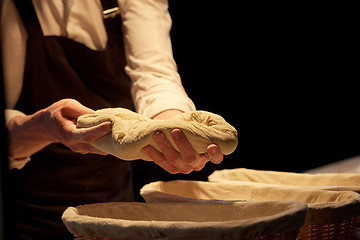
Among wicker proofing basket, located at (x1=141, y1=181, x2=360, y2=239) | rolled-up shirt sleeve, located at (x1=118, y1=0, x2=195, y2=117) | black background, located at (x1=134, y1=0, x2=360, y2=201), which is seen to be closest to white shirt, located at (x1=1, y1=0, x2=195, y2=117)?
rolled-up shirt sleeve, located at (x1=118, y1=0, x2=195, y2=117)

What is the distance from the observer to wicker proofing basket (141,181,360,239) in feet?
3.27

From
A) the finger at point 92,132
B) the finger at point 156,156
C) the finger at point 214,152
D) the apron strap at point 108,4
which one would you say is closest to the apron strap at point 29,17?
the apron strap at point 108,4

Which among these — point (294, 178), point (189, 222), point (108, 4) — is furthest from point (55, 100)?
point (189, 222)

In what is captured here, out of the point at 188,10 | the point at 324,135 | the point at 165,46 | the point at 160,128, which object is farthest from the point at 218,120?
the point at 324,135

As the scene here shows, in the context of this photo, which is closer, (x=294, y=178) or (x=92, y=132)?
(x=92, y=132)

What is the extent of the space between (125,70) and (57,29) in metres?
0.27

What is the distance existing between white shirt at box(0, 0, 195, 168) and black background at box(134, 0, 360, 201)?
0.72m

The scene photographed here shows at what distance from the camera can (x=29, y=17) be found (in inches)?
63.2

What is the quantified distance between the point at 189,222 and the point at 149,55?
0.94m

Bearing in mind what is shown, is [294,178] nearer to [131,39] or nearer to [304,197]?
[304,197]

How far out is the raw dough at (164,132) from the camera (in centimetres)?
111

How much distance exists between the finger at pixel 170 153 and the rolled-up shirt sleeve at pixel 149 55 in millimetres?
325

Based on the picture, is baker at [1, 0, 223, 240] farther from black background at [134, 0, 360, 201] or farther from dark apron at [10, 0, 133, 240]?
black background at [134, 0, 360, 201]

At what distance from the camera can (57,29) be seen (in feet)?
5.49
